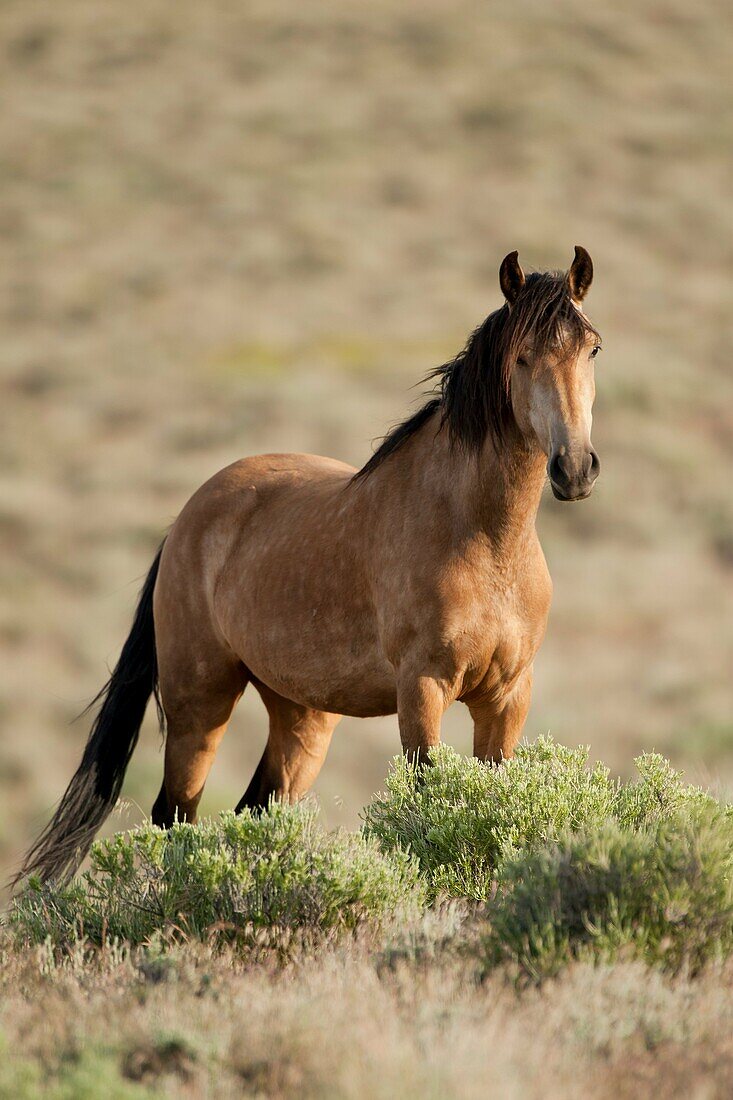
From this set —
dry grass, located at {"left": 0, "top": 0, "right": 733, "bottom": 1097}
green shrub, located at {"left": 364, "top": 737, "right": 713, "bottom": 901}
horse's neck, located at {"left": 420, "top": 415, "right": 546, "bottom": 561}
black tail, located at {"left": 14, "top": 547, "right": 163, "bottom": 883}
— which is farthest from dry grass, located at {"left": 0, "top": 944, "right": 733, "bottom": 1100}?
dry grass, located at {"left": 0, "top": 0, "right": 733, "bottom": 1097}

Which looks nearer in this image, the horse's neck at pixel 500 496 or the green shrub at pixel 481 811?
the green shrub at pixel 481 811

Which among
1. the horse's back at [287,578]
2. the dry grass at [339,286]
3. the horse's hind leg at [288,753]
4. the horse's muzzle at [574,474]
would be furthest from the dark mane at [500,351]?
the dry grass at [339,286]

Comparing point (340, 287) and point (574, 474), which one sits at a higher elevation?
point (340, 287)

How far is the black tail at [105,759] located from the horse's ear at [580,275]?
2.68 meters

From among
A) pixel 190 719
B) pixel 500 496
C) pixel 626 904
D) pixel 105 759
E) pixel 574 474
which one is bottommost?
pixel 626 904

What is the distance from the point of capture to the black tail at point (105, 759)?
18.9ft

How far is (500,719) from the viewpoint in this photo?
189 inches

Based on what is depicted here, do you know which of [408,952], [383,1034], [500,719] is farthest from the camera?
[500,719]

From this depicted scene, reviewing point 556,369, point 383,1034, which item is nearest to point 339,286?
point 556,369

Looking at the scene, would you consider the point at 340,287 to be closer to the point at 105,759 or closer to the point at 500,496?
the point at 105,759

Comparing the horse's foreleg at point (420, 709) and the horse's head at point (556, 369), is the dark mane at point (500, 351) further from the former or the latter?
the horse's foreleg at point (420, 709)

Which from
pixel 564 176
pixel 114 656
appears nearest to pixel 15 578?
pixel 114 656

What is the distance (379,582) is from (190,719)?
60.1 inches

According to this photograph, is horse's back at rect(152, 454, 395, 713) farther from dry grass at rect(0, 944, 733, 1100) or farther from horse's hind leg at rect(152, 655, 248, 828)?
dry grass at rect(0, 944, 733, 1100)
